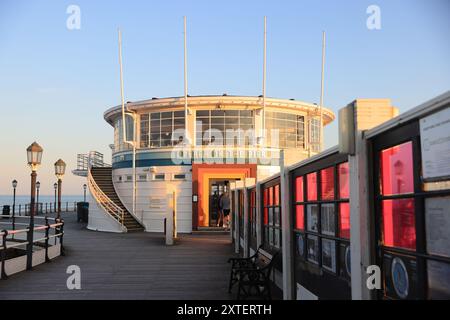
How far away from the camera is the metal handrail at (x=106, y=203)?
22109 mm

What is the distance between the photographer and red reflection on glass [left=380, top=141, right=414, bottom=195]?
328 cm

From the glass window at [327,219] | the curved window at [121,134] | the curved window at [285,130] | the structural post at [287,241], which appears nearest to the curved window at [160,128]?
the curved window at [121,134]

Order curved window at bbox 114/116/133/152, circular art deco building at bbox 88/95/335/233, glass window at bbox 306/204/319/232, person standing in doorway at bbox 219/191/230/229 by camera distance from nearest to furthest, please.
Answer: glass window at bbox 306/204/319/232 → person standing in doorway at bbox 219/191/230/229 → circular art deco building at bbox 88/95/335/233 → curved window at bbox 114/116/133/152


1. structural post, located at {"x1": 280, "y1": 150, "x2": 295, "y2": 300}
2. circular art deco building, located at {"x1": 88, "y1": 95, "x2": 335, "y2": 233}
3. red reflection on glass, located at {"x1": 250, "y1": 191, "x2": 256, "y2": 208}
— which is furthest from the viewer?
circular art deco building, located at {"x1": 88, "y1": 95, "x2": 335, "y2": 233}

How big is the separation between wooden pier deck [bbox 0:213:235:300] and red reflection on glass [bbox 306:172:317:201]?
9.82ft

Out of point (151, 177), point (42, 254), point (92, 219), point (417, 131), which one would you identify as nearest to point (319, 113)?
point (151, 177)

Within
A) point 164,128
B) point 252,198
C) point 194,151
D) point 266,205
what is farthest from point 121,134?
point 266,205

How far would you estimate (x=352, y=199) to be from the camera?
13.4 ft

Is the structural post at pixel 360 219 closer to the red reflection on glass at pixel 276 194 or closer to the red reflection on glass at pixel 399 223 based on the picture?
the red reflection on glass at pixel 399 223

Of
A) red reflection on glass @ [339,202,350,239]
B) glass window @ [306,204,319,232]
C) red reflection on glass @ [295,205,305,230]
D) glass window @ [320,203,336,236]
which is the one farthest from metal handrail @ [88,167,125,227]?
red reflection on glass @ [339,202,350,239]

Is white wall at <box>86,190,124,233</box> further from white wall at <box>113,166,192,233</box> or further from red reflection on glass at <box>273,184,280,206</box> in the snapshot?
red reflection on glass at <box>273,184,280,206</box>

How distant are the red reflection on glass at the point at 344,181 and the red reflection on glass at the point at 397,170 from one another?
3.03 feet

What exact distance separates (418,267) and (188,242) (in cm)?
A: 1493
